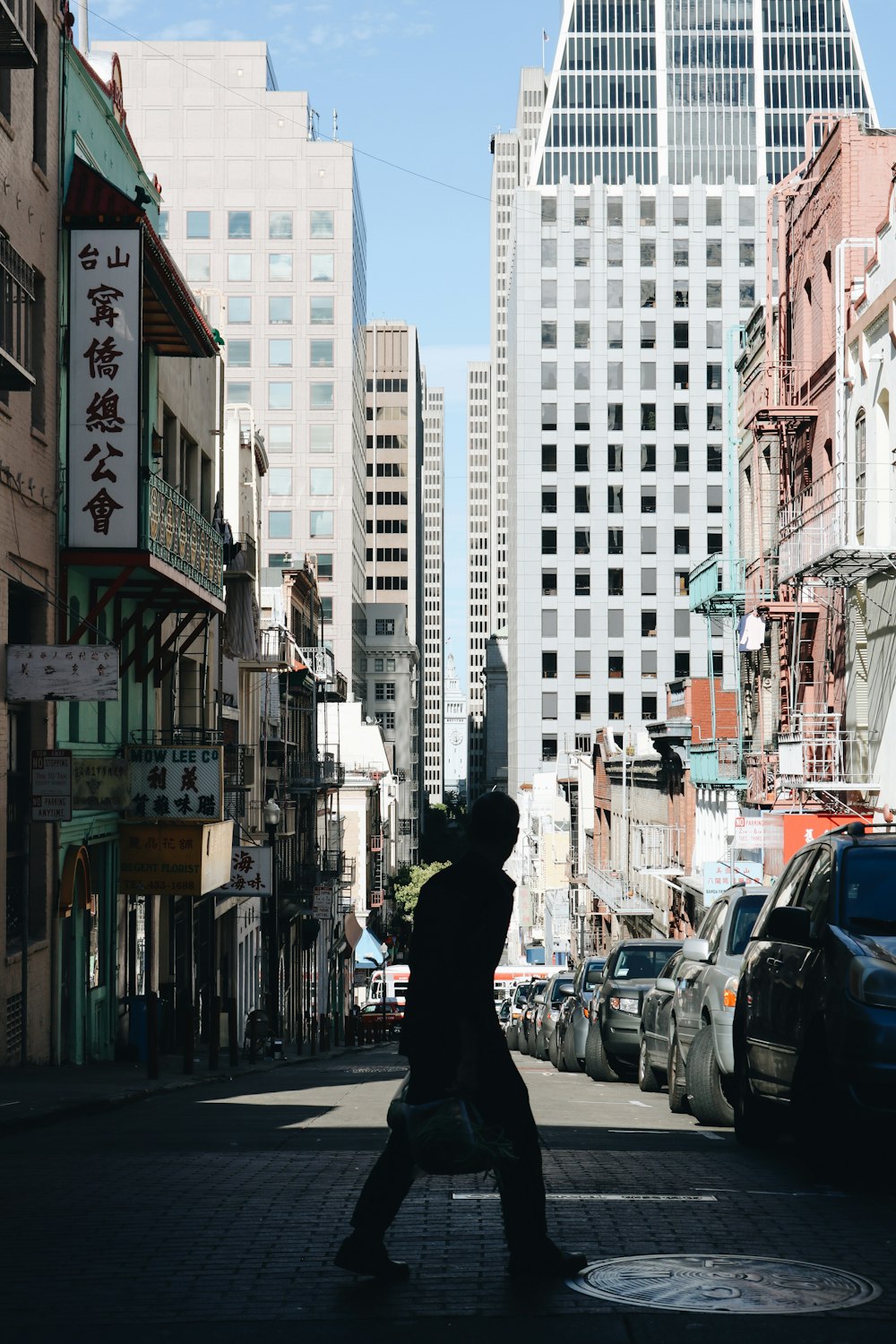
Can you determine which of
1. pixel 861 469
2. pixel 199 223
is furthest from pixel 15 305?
pixel 199 223

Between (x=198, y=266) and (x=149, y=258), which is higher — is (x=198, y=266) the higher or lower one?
the higher one

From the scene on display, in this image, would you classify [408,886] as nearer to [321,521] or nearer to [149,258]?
[321,521]

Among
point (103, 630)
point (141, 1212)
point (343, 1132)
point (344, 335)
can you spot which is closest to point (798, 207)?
point (103, 630)

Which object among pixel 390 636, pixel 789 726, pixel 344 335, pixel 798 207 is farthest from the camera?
pixel 390 636

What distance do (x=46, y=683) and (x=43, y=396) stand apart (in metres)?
3.83

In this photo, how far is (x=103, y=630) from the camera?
23109 millimetres

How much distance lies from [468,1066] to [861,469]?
25549 millimetres

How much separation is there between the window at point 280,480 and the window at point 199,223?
47.9 feet

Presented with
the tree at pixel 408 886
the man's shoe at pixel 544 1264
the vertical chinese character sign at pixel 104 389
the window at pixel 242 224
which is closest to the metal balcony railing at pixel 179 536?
the vertical chinese character sign at pixel 104 389

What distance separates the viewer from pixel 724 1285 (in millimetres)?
5828

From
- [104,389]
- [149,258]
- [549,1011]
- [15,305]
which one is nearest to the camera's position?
[15,305]

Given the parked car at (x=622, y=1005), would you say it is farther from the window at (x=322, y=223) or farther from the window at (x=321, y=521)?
the window at (x=322, y=223)

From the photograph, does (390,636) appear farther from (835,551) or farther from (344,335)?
(835,551)

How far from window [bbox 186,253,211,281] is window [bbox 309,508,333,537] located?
613 inches
